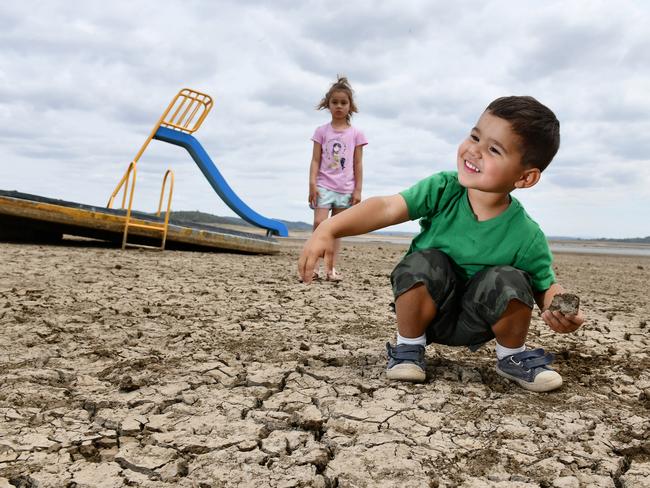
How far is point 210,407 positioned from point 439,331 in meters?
0.86

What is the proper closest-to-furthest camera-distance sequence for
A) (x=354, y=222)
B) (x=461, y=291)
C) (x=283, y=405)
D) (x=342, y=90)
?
1. (x=283, y=405)
2. (x=354, y=222)
3. (x=461, y=291)
4. (x=342, y=90)

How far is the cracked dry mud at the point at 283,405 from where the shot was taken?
139 cm

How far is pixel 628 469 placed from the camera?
1.46 m

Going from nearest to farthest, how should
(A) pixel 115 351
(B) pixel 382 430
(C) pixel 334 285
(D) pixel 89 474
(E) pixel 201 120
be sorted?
(D) pixel 89 474, (B) pixel 382 430, (A) pixel 115 351, (C) pixel 334 285, (E) pixel 201 120

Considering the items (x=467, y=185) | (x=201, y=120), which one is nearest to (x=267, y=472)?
(x=467, y=185)

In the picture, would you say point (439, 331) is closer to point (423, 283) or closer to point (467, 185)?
point (423, 283)

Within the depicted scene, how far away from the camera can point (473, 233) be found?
76.3 inches

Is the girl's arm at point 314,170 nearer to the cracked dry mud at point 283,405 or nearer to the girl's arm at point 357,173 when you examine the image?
the girl's arm at point 357,173

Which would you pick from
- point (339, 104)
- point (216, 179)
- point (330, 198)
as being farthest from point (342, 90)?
point (216, 179)

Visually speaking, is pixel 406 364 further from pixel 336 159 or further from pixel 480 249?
pixel 336 159

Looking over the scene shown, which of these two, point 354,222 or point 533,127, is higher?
point 533,127

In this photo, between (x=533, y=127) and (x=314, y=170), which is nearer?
(x=533, y=127)

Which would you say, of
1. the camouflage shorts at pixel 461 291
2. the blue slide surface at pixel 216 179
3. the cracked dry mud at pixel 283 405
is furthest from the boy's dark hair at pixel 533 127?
the blue slide surface at pixel 216 179

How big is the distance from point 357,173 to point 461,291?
9.25 feet
